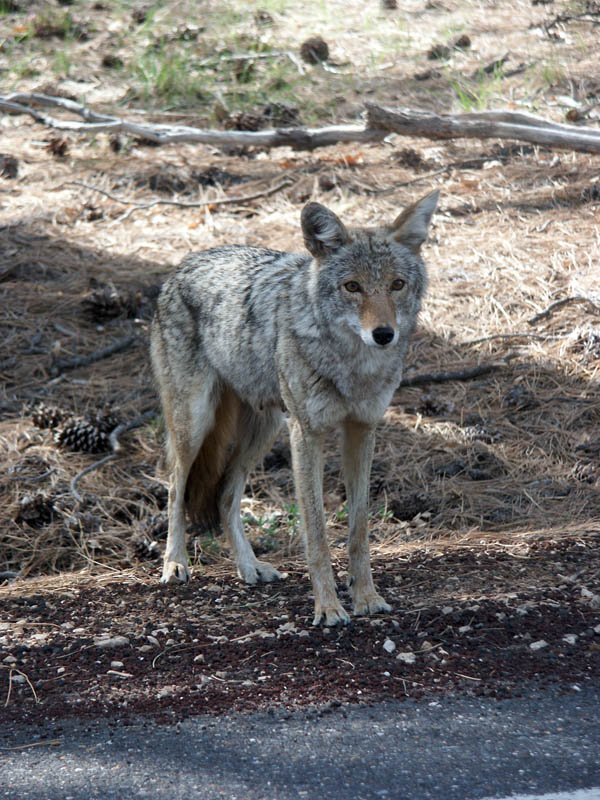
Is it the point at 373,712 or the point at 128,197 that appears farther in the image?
the point at 128,197

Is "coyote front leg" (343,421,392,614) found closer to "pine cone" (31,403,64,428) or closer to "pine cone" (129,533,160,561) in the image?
"pine cone" (129,533,160,561)

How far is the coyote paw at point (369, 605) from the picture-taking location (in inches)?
168

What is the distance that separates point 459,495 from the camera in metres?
5.70

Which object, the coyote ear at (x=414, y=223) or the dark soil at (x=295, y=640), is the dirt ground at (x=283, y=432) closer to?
the dark soil at (x=295, y=640)

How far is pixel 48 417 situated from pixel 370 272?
3.50 meters

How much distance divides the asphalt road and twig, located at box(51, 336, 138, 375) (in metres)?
4.47

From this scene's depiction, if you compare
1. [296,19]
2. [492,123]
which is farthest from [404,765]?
[296,19]

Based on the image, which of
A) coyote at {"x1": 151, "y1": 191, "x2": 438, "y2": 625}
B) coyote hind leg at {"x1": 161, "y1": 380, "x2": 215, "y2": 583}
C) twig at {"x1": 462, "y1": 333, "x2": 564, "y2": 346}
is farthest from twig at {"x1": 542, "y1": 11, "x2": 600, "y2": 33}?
coyote hind leg at {"x1": 161, "y1": 380, "x2": 215, "y2": 583}

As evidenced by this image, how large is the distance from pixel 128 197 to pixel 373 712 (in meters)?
7.69

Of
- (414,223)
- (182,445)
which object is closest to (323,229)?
(414,223)

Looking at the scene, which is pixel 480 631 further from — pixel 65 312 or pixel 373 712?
pixel 65 312

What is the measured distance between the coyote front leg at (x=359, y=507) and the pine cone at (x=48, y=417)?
9.63ft

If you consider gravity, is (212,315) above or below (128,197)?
above

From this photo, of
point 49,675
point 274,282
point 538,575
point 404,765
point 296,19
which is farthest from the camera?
point 296,19
